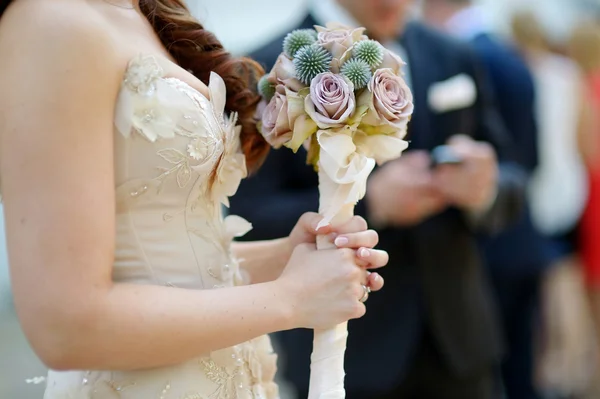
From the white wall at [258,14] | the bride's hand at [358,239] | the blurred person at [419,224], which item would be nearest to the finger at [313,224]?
the bride's hand at [358,239]

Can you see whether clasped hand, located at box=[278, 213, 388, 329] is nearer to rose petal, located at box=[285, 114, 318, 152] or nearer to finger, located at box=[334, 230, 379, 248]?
finger, located at box=[334, 230, 379, 248]

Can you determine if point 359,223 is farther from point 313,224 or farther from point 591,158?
point 591,158

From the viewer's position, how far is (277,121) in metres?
1.30

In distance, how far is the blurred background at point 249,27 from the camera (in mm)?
2846

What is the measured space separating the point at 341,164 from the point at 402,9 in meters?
1.37

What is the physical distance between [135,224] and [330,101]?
1.11 feet

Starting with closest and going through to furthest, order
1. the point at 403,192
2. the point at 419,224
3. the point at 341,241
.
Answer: the point at 341,241 → the point at 403,192 → the point at 419,224

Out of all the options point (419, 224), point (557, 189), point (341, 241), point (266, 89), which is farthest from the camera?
point (557, 189)

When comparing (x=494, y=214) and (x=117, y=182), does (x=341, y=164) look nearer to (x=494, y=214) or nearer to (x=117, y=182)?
(x=117, y=182)

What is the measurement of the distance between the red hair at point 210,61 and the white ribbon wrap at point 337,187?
0.73 feet

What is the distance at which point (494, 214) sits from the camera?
8.67ft

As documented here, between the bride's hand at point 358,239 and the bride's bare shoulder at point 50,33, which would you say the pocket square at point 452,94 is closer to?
the bride's hand at point 358,239

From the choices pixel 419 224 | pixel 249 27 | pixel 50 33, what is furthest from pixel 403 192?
pixel 249 27

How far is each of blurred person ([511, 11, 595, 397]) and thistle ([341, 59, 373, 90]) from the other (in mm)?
2510
